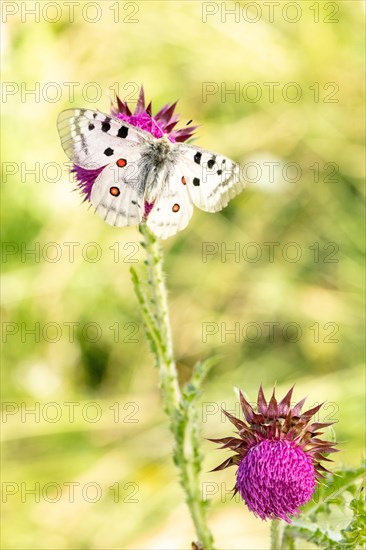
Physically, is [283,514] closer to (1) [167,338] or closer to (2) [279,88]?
(1) [167,338]

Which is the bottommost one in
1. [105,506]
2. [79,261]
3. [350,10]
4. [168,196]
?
[105,506]

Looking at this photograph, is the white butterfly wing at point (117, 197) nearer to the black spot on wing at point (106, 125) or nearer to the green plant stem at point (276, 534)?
the black spot on wing at point (106, 125)

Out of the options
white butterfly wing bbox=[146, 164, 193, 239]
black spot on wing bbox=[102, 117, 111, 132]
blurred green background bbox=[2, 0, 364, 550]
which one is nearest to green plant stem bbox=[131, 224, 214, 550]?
white butterfly wing bbox=[146, 164, 193, 239]

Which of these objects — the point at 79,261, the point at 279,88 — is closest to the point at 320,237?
the point at 279,88

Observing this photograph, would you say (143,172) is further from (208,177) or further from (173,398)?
(173,398)

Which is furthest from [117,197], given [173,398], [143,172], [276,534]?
[276,534]

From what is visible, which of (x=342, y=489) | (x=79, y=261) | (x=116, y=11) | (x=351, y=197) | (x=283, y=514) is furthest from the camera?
(x=116, y=11)
